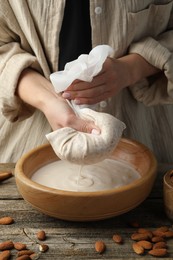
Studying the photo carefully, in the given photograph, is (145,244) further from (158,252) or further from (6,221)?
(6,221)

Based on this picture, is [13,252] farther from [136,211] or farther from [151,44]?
[151,44]

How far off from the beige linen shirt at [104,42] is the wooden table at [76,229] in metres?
0.35

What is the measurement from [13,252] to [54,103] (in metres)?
0.41

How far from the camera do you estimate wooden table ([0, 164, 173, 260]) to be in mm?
Result: 1062

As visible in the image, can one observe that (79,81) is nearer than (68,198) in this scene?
No

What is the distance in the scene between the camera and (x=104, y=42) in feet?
4.94

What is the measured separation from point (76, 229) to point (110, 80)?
40 cm

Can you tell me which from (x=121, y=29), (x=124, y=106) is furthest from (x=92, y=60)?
(x=124, y=106)

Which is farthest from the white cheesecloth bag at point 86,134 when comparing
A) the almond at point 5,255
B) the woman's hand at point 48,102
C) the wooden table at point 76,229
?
the almond at point 5,255

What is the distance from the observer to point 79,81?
1.28 meters

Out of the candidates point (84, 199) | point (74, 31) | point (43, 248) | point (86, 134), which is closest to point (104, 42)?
point (74, 31)

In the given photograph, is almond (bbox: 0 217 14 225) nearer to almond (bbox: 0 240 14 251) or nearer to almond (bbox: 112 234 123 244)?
almond (bbox: 0 240 14 251)

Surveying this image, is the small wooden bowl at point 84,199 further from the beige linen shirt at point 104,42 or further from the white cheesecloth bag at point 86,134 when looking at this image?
the beige linen shirt at point 104,42

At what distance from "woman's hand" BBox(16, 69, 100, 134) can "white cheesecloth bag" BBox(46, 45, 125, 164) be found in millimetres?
23
